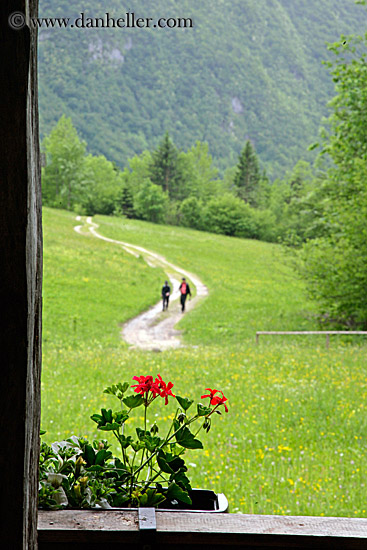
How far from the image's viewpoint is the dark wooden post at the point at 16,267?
1.35 m

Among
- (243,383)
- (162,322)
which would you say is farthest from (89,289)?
(243,383)

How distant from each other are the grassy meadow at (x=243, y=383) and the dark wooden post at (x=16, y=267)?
431 centimetres

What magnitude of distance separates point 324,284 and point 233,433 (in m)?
11.5

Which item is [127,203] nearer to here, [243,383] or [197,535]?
[243,383]

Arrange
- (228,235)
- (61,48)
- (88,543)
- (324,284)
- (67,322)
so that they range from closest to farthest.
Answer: (88,543) → (324,284) → (67,322) → (228,235) → (61,48)

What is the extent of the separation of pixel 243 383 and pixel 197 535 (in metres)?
9.56

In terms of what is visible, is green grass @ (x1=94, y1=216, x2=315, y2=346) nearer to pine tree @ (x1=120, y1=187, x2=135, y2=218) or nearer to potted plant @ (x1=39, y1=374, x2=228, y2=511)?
pine tree @ (x1=120, y1=187, x2=135, y2=218)

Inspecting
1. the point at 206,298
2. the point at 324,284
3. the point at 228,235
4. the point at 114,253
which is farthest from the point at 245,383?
the point at 228,235

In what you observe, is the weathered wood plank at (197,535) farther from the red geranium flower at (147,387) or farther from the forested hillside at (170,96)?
the forested hillside at (170,96)

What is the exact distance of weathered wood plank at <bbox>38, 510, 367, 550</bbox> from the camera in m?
1.82

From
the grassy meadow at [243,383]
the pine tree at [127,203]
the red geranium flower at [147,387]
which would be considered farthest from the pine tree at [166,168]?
the red geranium flower at [147,387]

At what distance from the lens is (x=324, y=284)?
61.4 ft

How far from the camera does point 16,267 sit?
1.37 metres

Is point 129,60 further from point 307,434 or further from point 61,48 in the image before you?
point 307,434
